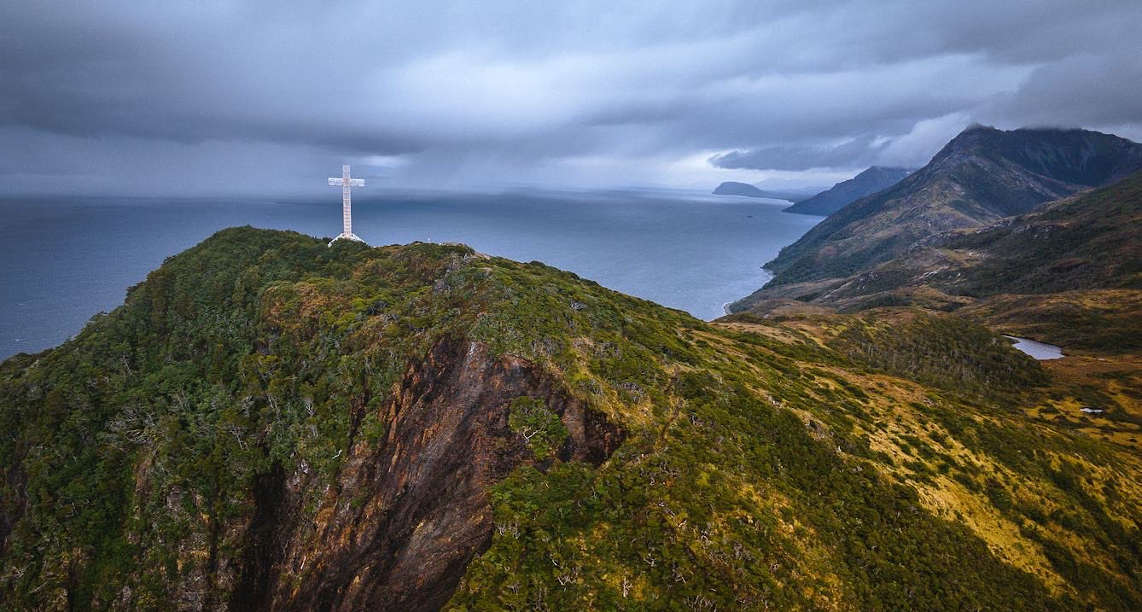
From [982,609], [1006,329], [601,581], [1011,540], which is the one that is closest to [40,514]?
[601,581]

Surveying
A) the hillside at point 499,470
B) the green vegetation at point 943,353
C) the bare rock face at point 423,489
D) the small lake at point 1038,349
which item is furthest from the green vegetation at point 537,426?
the small lake at point 1038,349

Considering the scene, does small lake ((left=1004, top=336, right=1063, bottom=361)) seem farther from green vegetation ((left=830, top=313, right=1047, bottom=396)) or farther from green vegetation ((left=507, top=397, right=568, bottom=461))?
green vegetation ((left=507, top=397, right=568, bottom=461))

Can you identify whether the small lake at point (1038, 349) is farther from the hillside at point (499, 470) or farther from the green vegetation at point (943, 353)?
the hillside at point (499, 470)

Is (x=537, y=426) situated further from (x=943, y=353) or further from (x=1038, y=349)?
(x=1038, y=349)

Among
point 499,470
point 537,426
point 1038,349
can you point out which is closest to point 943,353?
point 1038,349

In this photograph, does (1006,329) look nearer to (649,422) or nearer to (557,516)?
(649,422)
